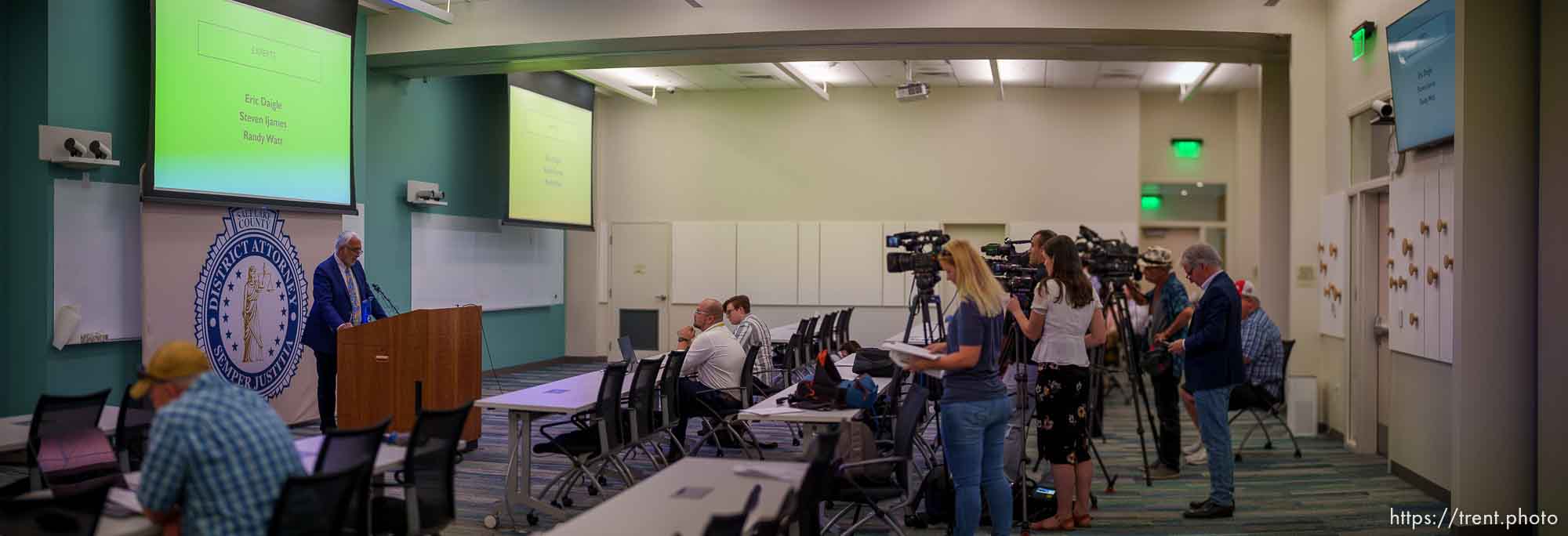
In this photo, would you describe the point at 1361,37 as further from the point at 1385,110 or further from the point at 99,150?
the point at 99,150

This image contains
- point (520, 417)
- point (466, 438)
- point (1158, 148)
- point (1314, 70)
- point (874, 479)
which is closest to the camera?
point (874, 479)

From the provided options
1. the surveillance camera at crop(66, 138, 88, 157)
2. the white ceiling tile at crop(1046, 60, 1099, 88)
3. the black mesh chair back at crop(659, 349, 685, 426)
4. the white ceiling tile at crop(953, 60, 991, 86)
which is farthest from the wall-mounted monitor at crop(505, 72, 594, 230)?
the white ceiling tile at crop(1046, 60, 1099, 88)

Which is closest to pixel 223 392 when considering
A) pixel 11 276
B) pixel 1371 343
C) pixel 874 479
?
pixel 874 479

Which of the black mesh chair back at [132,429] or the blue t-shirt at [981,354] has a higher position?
the blue t-shirt at [981,354]

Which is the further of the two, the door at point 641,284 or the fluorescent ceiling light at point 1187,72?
the door at point 641,284

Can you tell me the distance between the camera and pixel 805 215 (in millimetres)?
13438

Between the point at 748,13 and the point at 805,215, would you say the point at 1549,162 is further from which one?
the point at 805,215

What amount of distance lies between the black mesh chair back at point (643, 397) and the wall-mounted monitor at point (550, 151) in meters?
5.85

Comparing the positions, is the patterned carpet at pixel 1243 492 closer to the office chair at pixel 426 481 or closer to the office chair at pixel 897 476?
the office chair at pixel 897 476

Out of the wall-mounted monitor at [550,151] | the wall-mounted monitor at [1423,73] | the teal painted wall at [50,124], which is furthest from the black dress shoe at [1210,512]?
the wall-mounted monitor at [550,151]

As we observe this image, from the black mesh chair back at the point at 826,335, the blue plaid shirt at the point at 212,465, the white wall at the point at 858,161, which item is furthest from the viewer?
the white wall at the point at 858,161

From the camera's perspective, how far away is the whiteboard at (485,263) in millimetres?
10547

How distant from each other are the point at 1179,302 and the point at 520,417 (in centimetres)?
431

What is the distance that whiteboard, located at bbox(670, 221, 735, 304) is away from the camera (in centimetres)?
1355
